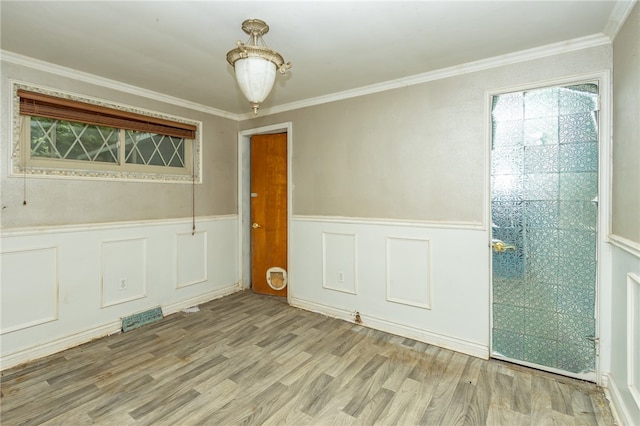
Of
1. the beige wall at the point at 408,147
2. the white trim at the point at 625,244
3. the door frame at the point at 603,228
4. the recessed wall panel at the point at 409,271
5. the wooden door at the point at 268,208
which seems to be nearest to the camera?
the white trim at the point at 625,244

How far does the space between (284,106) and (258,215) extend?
1.45 m

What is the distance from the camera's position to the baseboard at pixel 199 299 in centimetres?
338

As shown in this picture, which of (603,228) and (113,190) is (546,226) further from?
(113,190)

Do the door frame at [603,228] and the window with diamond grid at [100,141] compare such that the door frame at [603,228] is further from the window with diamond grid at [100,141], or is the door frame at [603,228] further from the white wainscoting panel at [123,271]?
the white wainscoting panel at [123,271]

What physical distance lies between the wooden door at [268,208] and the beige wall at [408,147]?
377mm

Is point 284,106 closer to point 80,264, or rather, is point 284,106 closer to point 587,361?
point 80,264

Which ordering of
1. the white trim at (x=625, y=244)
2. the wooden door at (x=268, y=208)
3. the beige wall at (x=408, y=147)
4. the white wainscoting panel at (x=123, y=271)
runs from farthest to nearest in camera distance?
the wooden door at (x=268, y=208) < the white wainscoting panel at (x=123, y=271) < the beige wall at (x=408, y=147) < the white trim at (x=625, y=244)

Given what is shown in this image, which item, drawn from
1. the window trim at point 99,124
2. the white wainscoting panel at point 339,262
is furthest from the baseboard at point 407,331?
the window trim at point 99,124

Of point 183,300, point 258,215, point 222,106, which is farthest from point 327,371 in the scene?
point 222,106

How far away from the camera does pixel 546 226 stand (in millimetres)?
2258

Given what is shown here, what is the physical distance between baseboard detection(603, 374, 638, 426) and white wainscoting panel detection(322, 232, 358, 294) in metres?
1.94

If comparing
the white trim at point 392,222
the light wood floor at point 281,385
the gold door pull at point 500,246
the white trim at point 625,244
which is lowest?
the light wood floor at point 281,385

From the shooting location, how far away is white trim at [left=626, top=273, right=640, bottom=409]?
5.21ft

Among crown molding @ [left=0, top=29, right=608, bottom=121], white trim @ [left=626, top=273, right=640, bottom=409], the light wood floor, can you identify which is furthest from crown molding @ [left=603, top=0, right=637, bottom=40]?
the light wood floor
